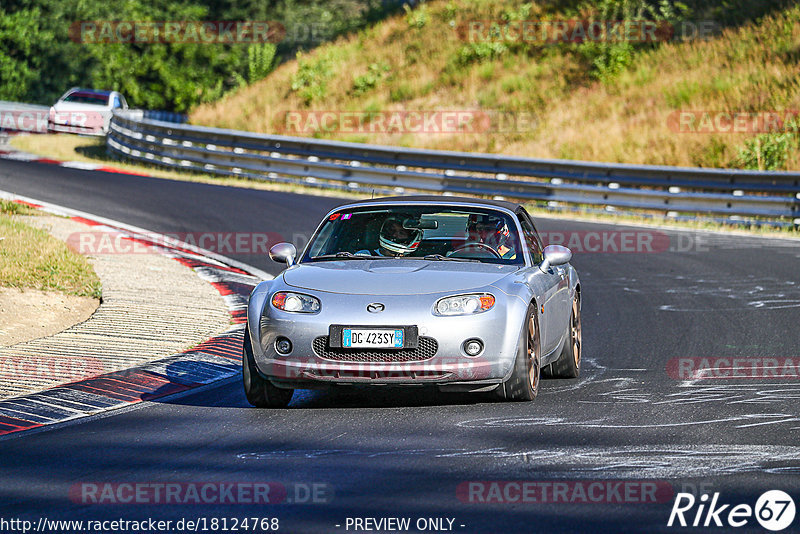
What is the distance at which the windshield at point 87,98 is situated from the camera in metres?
Result: 36.8

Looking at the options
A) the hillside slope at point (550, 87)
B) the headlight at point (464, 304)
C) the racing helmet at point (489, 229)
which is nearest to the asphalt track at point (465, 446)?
the headlight at point (464, 304)

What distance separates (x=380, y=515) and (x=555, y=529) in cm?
76

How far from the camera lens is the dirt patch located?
36.1 ft

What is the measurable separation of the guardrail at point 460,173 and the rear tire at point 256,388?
15.4m

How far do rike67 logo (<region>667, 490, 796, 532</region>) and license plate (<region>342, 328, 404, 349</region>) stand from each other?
8.41 ft

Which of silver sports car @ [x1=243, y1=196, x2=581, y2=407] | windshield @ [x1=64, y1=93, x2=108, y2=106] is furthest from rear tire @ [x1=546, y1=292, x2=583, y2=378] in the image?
windshield @ [x1=64, y1=93, x2=108, y2=106]

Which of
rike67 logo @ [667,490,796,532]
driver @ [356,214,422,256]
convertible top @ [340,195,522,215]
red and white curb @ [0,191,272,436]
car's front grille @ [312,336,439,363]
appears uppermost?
convertible top @ [340,195,522,215]

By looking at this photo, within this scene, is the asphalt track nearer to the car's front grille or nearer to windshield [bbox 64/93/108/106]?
the car's front grille

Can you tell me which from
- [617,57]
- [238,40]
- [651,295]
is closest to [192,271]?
[651,295]

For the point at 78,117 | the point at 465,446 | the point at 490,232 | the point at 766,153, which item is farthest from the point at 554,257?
the point at 78,117

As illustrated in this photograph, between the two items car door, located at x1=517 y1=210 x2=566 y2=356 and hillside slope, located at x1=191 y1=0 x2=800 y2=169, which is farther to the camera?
hillside slope, located at x1=191 y1=0 x2=800 y2=169

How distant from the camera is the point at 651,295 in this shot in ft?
46.7

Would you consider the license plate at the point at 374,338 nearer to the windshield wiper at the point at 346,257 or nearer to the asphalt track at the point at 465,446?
the asphalt track at the point at 465,446

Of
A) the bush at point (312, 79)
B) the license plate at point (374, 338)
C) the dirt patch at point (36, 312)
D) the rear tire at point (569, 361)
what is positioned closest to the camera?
the license plate at point (374, 338)
